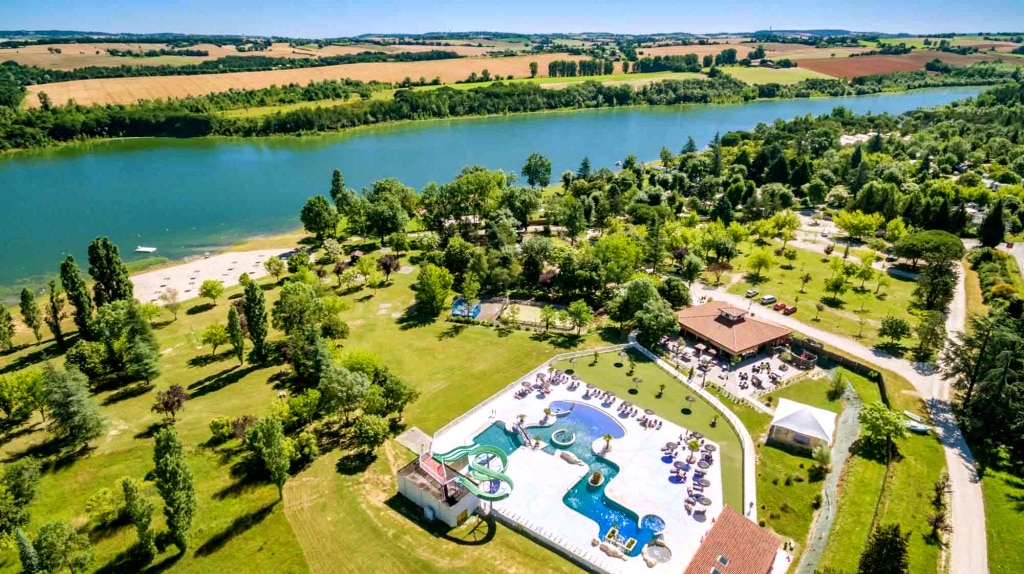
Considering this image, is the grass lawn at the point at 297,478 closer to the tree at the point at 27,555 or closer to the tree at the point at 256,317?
the tree at the point at 256,317

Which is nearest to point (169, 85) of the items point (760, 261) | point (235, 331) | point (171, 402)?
point (235, 331)

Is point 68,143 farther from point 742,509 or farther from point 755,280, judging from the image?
point 742,509

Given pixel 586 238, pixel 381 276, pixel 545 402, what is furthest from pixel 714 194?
pixel 545 402

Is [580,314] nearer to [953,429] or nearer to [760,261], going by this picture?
[760,261]

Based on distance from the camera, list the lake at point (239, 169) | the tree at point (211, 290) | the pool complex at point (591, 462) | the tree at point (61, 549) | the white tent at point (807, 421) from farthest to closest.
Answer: the lake at point (239, 169), the tree at point (211, 290), the white tent at point (807, 421), the pool complex at point (591, 462), the tree at point (61, 549)

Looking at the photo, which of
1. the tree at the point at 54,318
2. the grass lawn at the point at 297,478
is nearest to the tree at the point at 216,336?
the grass lawn at the point at 297,478
